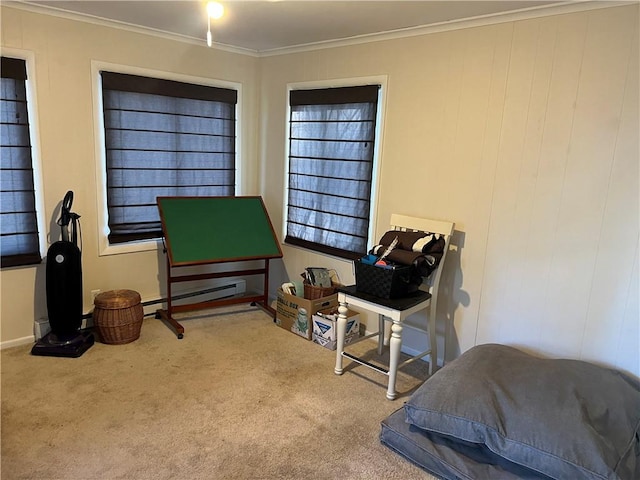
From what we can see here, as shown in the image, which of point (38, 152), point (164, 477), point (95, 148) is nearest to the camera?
point (164, 477)

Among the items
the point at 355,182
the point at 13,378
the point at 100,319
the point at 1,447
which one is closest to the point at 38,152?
the point at 100,319

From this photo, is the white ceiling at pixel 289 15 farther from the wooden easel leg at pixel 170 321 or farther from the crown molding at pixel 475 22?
the wooden easel leg at pixel 170 321

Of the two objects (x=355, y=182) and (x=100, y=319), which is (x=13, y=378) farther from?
(x=355, y=182)

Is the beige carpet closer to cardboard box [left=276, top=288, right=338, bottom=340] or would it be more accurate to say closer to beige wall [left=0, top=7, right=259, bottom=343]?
cardboard box [left=276, top=288, right=338, bottom=340]

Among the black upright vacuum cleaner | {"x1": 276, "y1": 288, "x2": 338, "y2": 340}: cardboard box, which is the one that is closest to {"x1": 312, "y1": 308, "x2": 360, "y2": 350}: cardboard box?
{"x1": 276, "y1": 288, "x2": 338, "y2": 340}: cardboard box

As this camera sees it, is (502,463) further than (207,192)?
No

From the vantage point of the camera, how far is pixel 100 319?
3270 mm

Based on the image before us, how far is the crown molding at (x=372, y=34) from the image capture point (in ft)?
8.05

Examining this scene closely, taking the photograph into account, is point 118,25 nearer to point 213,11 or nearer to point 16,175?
point 213,11

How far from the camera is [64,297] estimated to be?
3.11 meters

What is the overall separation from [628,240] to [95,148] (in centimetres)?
347

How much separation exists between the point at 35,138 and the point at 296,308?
217 cm

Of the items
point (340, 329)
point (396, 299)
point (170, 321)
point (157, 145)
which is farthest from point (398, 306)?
point (157, 145)

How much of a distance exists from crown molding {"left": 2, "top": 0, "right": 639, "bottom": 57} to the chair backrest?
122 centimetres
